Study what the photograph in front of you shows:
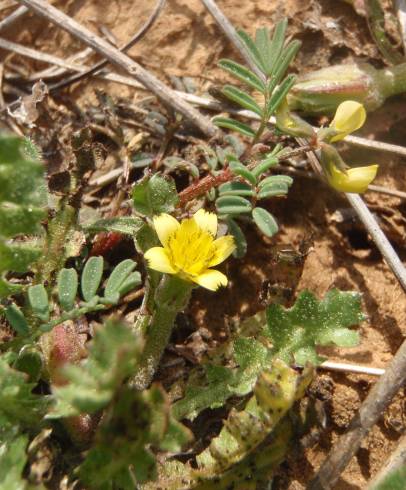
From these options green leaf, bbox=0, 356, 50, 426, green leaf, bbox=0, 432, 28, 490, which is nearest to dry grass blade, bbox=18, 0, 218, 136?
green leaf, bbox=0, 356, 50, 426

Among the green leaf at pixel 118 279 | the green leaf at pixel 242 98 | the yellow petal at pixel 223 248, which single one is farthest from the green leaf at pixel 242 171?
the green leaf at pixel 118 279

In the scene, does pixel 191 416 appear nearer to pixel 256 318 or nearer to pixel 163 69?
pixel 256 318

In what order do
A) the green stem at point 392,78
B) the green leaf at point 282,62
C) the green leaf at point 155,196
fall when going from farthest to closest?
the green stem at point 392,78, the green leaf at point 282,62, the green leaf at point 155,196

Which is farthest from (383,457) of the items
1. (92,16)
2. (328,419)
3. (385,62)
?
(92,16)

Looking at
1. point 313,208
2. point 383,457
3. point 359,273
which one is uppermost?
point 313,208

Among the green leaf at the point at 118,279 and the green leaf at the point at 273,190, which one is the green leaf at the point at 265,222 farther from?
the green leaf at the point at 118,279
